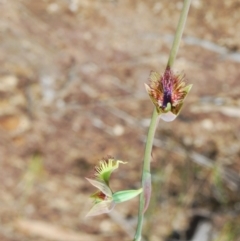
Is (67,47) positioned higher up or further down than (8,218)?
higher up

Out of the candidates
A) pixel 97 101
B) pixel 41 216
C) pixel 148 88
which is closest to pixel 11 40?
pixel 97 101

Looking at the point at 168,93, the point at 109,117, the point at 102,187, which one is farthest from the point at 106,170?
the point at 109,117

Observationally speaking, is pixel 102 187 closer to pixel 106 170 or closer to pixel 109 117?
pixel 106 170

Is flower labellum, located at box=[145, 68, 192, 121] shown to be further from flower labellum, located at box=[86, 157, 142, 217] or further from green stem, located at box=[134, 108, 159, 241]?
flower labellum, located at box=[86, 157, 142, 217]

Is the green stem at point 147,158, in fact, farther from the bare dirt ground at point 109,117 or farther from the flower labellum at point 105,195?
the bare dirt ground at point 109,117

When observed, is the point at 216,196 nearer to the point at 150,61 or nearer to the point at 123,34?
the point at 150,61
